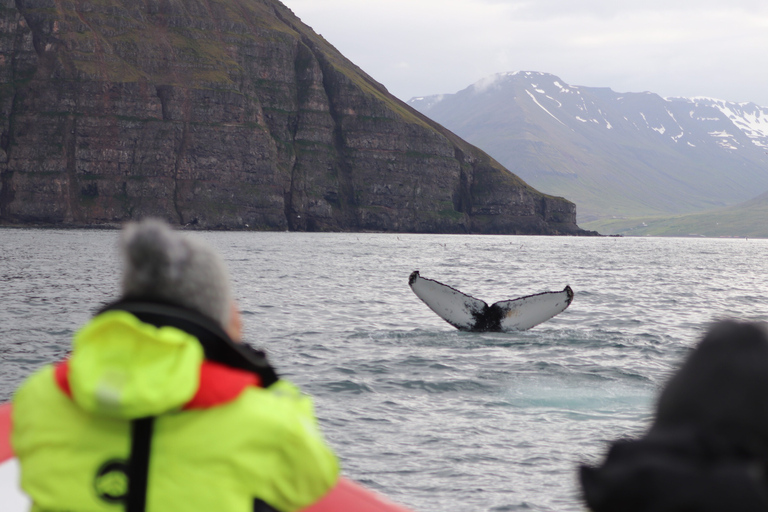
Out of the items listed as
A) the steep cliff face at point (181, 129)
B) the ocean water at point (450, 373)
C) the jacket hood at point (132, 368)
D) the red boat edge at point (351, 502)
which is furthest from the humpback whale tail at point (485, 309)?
the steep cliff face at point (181, 129)

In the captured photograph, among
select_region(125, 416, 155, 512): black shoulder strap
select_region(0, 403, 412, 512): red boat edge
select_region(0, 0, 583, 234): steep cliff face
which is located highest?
select_region(0, 0, 583, 234): steep cliff face

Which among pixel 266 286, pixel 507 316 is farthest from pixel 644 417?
pixel 266 286

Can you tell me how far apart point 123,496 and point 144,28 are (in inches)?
7579

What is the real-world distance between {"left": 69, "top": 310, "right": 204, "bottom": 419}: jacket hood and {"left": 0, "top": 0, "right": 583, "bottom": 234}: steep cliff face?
16124cm

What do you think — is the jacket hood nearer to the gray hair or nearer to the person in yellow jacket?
the person in yellow jacket

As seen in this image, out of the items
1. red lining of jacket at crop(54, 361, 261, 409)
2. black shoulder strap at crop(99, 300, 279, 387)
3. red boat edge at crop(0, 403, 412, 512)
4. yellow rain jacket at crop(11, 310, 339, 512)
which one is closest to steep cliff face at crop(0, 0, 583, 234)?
red boat edge at crop(0, 403, 412, 512)

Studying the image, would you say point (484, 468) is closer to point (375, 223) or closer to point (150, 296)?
point (150, 296)

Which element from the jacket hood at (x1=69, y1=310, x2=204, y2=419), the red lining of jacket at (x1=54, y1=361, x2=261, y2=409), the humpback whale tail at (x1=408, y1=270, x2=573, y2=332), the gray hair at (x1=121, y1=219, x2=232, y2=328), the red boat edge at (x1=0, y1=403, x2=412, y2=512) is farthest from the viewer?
the humpback whale tail at (x1=408, y1=270, x2=573, y2=332)

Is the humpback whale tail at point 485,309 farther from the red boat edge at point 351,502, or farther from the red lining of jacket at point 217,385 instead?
the red lining of jacket at point 217,385

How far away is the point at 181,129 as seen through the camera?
170m

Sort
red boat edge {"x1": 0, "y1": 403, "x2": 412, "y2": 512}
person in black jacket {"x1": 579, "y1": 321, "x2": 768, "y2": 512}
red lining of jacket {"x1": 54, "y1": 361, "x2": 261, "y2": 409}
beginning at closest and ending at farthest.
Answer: person in black jacket {"x1": 579, "y1": 321, "x2": 768, "y2": 512} < red lining of jacket {"x1": 54, "y1": 361, "x2": 261, "y2": 409} < red boat edge {"x1": 0, "y1": 403, "x2": 412, "y2": 512}

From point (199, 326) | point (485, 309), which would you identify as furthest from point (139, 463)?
point (485, 309)

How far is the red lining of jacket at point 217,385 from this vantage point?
8.23ft

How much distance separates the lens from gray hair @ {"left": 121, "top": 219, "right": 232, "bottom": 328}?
2617 mm
